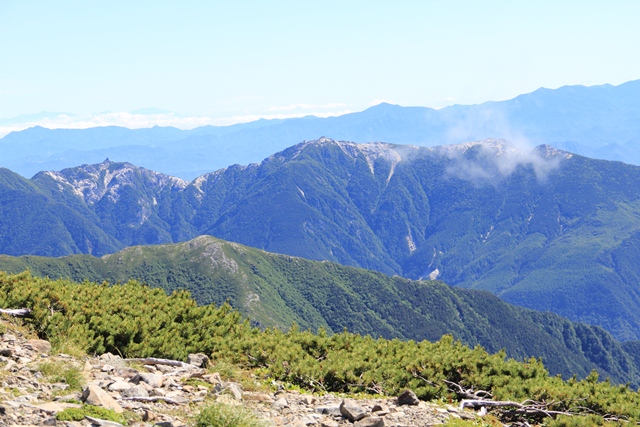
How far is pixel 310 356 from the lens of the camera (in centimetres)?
2861

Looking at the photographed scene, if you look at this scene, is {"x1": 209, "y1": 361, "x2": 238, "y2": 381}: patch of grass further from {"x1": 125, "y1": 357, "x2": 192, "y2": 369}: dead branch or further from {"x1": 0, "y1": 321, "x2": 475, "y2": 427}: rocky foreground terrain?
{"x1": 125, "y1": 357, "x2": 192, "y2": 369}: dead branch

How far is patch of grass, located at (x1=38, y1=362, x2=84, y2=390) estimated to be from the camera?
19062 mm

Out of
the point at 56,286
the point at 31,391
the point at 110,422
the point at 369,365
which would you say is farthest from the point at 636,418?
the point at 56,286

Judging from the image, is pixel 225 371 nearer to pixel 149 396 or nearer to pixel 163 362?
pixel 163 362

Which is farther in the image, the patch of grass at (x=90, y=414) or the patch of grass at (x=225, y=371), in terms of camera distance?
the patch of grass at (x=225, y=371)

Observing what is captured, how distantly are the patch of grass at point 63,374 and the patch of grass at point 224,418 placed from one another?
187 inches

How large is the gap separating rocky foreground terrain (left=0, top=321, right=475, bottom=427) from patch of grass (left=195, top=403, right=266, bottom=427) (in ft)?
2.32

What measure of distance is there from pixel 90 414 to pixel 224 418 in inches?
144

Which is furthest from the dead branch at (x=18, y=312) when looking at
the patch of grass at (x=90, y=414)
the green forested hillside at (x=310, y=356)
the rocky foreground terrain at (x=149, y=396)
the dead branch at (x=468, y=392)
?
the dead branch at (x=468, y=392)

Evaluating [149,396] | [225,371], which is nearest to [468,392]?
[225,371]

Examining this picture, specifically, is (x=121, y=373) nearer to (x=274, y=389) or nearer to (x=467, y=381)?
(x=274, y=389)

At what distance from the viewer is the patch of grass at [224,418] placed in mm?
16422

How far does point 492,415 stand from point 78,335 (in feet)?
57.2

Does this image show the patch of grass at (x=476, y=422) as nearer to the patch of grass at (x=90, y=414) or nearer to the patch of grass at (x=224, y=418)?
the patch of grass at (x=224, y=418)
